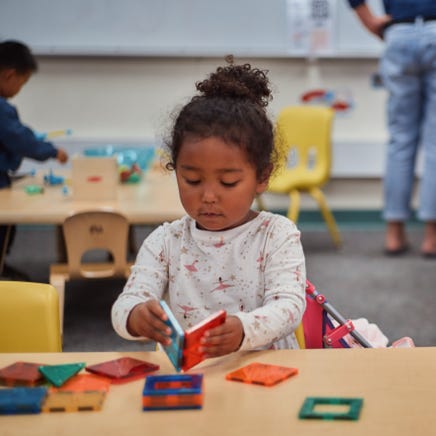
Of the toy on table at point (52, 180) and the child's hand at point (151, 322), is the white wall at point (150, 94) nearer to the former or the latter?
the toy on table at point (52, 180)

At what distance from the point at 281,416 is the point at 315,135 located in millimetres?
4057

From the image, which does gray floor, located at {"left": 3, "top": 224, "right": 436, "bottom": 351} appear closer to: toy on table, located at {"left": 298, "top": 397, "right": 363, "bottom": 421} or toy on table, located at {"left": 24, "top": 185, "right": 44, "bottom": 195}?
toy on table, located at {"left": 24, "top": 185, "right": 44, "bottom": 195}

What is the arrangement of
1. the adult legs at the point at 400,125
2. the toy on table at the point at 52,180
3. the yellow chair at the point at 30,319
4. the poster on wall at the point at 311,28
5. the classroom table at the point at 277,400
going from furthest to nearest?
the poster on wall at the point at 311,28, the adult legs at the point at 400,125, the toy on table at the point at 52,180, the yellow chair at the point at 30,319, the classroom table at the point at 277,400

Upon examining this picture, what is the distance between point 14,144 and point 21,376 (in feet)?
8.05

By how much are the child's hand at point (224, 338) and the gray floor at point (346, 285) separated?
1.90 m

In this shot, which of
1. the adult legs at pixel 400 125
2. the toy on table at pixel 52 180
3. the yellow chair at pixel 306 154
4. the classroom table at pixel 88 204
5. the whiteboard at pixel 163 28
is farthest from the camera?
the whiteboard at pixel 163 28

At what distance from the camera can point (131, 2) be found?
18.1ft

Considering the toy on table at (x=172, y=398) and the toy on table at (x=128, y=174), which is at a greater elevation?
the toy on table at (x=172, y=398)

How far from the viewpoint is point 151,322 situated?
1.33m

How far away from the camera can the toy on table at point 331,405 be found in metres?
1.10

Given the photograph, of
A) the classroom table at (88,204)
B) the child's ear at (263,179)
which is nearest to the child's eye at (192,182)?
the child's ear at (263,179)

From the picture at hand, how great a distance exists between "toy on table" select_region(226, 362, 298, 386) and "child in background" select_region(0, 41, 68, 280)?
2260 millimetres

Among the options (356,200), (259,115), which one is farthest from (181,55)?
(259,115)

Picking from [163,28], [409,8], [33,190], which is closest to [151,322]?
[33,190]
